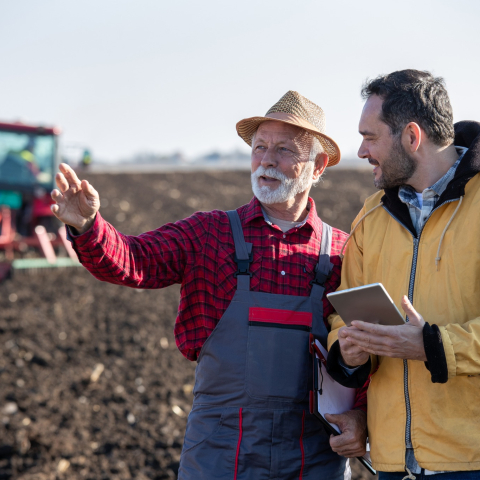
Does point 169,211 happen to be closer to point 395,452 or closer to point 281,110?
point 281,110

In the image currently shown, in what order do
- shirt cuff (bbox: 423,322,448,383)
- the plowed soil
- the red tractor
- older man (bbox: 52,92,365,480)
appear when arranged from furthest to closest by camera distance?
the red tractor < the plowed soil < older man (bbox: 52,92,365,480) < shirt cuff (bbox: 423,322,448,383)

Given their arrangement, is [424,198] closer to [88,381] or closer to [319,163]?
[319,163]

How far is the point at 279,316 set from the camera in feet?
8.07

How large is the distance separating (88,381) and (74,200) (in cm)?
357

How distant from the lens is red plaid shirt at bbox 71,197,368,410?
2512 mm

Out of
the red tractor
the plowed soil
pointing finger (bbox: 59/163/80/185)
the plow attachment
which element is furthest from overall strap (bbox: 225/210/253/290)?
the red tractor

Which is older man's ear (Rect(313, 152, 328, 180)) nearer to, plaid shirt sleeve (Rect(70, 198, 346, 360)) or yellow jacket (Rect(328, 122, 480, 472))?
plaid shirt sleeve (Rect(70, 198, 346, 360))

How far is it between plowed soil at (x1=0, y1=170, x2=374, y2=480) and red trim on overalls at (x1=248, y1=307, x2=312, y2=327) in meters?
2.22

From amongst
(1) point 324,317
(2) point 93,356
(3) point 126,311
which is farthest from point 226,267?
(3) point 126,311

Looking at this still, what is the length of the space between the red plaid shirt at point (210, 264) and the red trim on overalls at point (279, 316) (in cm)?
10

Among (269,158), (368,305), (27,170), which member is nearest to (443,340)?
(368,305)

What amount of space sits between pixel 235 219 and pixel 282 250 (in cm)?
25

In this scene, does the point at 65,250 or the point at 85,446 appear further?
the point at 65,250

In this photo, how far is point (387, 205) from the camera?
238 centimetres
